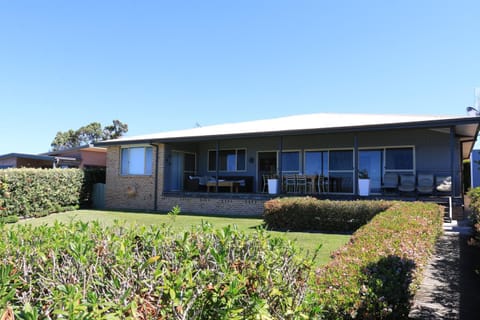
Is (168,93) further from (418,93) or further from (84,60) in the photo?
(418,93)

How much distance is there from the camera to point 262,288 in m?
1.88

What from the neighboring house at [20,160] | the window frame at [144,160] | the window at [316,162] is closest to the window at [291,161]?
the window at [316,162]

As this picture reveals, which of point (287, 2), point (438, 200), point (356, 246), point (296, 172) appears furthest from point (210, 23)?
point (356, 246)

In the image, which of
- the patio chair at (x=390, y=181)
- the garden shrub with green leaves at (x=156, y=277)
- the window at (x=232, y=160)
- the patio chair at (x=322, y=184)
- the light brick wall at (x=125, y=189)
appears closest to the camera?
the garden shrub with green leaves at (x=156, y=277)

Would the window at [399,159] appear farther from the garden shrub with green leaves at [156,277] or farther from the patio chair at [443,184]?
the garden shrub with green leaves at [156,277]

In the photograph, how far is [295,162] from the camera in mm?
16953

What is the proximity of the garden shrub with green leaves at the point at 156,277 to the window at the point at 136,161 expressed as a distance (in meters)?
15.7

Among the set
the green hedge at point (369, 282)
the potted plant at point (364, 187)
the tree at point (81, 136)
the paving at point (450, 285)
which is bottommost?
the paving at point (450, 285)

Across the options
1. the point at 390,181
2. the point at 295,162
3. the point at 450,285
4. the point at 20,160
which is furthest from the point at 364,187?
the point at 20,160

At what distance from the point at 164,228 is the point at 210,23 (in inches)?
664

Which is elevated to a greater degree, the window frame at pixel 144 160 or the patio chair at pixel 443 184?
the window frame at pixel 144 160

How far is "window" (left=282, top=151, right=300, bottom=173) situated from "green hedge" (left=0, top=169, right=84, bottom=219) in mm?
10493

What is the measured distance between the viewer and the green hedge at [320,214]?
9.89m

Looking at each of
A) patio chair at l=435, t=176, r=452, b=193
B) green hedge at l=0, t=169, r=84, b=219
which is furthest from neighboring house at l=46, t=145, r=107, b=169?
patio chair at l=435, t=176, r=452, b=193
